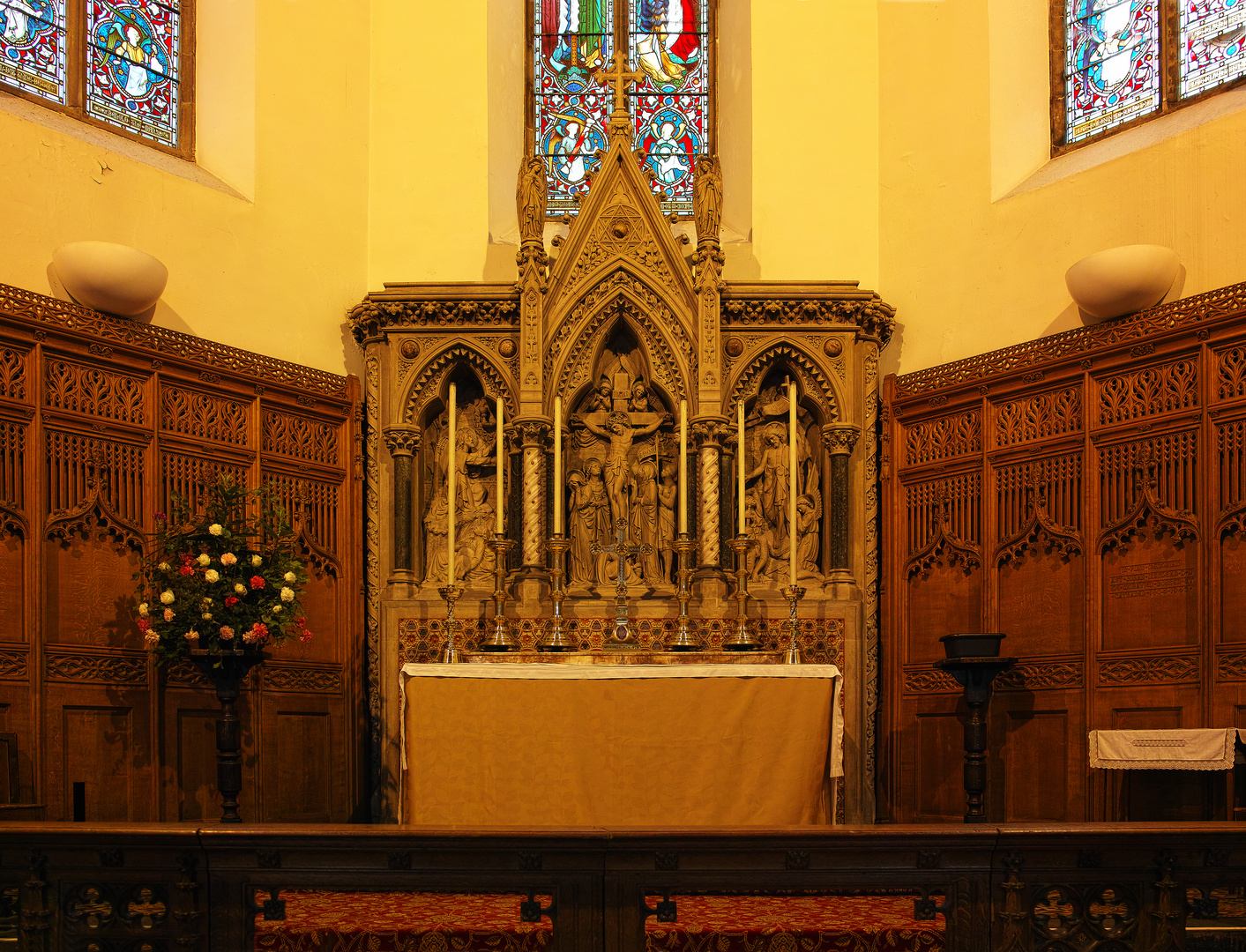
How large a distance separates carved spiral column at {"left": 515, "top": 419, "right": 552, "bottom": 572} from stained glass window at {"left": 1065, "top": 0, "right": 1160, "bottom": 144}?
430 cm

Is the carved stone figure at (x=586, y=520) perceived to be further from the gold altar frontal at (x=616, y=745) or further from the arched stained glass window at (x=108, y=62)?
the arched stained glass window at (x=108, y=62)

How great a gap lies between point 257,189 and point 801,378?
4055mm

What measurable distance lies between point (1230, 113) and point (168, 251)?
6.75m

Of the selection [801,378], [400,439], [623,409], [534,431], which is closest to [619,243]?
[623,409]

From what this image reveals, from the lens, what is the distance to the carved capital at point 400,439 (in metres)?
9.04

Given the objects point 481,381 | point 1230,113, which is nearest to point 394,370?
point 481,381

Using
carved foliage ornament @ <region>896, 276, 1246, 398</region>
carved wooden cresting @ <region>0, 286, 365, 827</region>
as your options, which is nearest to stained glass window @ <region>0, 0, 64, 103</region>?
carved wooden cresting @ <region>0, 286, 365, 827</region>

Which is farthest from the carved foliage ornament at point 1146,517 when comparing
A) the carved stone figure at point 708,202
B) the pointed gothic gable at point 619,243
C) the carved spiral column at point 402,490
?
the carved spiral column at point 402,490

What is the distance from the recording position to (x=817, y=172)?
9.77 metres

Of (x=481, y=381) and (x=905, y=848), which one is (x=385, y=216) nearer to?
(x=481, y=381)

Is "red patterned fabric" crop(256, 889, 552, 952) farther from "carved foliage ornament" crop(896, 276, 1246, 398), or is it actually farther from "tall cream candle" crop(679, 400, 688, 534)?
"carved foliage ornament" crop(896, 276, 1246, 398)

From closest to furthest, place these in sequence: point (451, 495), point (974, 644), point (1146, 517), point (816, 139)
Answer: point (974, 644), point (1146, 517), point (451, 495), point (816, 139)

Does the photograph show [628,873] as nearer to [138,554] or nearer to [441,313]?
[138,554]

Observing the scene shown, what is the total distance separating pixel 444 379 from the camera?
9.20 metres
